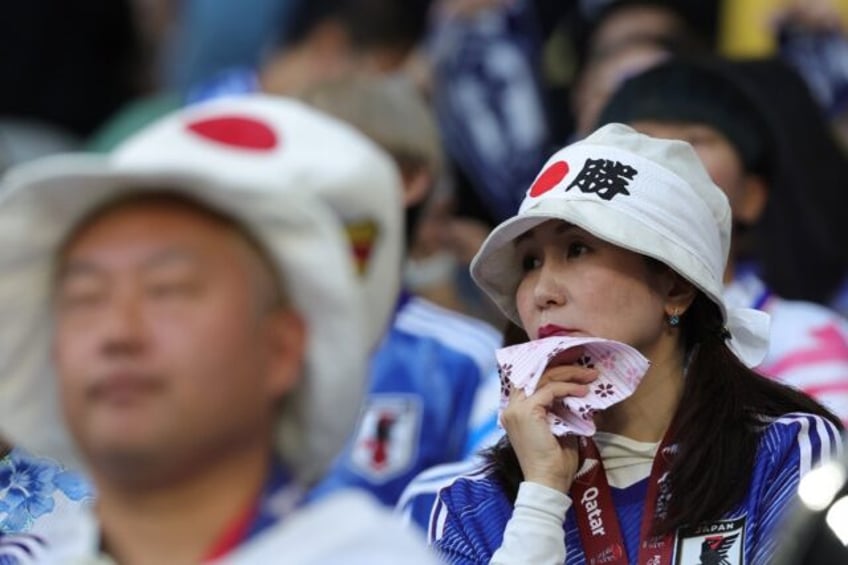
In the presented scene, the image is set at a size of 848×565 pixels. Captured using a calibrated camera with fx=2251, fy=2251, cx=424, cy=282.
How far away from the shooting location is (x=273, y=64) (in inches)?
329

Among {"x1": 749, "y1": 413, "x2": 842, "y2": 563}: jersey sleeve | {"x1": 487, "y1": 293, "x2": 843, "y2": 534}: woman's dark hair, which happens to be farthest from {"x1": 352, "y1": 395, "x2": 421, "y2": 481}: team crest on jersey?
{"x1": 749, "y1": 413, "x2": 842, "y2": 563}: jersey sleeve

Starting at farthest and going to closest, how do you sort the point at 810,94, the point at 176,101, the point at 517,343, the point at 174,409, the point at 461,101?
1. the point at 176,101
2. the point at 461,101
3. the point at 810,94
4. the point at 517,343
5. the point at 174,409

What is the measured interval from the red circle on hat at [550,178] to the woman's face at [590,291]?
6cm

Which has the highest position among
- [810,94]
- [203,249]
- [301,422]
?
[203,249]

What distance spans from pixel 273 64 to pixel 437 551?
173 inches

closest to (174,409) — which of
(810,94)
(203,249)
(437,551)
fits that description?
(203,249)

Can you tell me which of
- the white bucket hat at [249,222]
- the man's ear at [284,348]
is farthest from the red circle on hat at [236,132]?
the man's ear at [284,348]

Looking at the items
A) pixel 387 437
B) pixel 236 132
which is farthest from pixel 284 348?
pixel 387 437

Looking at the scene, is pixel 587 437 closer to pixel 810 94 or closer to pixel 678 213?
pixel 678 213

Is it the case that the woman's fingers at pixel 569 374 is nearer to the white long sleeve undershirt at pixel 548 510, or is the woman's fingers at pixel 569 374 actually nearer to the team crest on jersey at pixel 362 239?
the white long sleeve undershirt at pixel 548 510

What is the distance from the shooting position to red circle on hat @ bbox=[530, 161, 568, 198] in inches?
166

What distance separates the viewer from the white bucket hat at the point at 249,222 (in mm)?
3016

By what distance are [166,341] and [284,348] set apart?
199 millimetres

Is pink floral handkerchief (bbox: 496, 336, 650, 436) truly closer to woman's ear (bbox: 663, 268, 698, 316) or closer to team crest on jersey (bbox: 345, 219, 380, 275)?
woman's ear (bbox: 663, 268, 698, 316)
